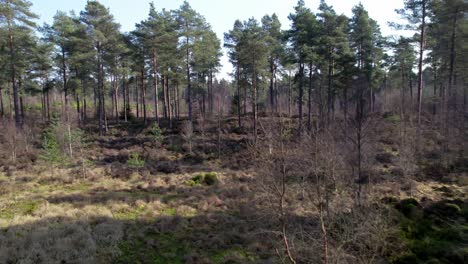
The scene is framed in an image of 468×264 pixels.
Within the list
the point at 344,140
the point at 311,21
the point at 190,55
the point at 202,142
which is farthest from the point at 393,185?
the point at 190,55

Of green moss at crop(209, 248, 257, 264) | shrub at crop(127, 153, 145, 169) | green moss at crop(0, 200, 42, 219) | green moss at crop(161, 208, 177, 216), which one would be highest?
shrub at crop(127, 153, 145, 169)

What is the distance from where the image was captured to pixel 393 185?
1894cm

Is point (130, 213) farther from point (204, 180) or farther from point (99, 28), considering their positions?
point (99, 28)

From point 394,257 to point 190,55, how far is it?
27.0 meters

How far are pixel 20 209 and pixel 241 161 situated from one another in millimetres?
16797

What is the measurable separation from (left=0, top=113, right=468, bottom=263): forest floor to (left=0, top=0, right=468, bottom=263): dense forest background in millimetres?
84

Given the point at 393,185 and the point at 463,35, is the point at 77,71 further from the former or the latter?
the point at 463,35

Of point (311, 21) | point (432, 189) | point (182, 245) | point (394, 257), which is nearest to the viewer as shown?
point (394, 257)

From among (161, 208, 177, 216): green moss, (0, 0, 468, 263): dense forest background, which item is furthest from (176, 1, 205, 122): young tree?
(161, 208, 177, 216): green moss

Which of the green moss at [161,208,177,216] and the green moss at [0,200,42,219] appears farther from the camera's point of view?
the green moss at [161,208,177,216]

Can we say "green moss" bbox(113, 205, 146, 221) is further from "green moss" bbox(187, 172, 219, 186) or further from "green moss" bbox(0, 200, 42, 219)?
"green moss" bbox(187, 172, 219, 186)

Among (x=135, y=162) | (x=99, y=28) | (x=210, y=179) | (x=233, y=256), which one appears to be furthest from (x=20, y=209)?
(x=99, y=28)

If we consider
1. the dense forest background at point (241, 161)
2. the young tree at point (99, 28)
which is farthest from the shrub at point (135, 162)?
the young tree at point (99, 28)

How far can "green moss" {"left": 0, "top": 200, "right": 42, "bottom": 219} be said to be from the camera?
44.3ft
